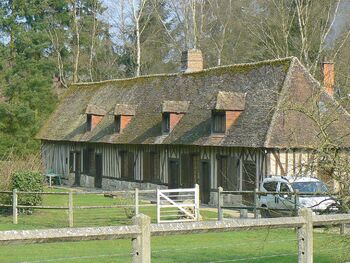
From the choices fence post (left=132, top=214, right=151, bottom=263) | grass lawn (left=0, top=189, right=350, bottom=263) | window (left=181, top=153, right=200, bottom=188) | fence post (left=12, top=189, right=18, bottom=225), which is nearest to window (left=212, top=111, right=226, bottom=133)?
window (left=181, top=153, right=200, bottom=188)

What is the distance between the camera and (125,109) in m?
40.8

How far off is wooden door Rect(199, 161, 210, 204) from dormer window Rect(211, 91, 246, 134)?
1761 millimetres

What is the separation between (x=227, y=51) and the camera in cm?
5691

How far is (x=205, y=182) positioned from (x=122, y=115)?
9.00 m

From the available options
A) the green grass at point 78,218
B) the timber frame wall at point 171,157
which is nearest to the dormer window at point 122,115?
the timber frame wall at point 171,157

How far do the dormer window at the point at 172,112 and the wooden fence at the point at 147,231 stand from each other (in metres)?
28.1

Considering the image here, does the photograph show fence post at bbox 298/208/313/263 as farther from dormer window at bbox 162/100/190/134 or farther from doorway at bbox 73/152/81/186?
doorway at bbox 73/152/81/186

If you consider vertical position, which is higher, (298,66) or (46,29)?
(46,29)

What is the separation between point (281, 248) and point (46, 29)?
45.9m

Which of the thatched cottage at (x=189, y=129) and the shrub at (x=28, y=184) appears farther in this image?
the thatched cottage at (x=189, y=129)

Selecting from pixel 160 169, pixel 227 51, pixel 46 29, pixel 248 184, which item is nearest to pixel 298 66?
pixel 248 184

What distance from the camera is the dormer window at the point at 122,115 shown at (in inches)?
1601

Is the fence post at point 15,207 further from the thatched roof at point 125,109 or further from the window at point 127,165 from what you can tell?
the thatched roof at point 125,109

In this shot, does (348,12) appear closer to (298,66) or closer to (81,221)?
(298,66)
